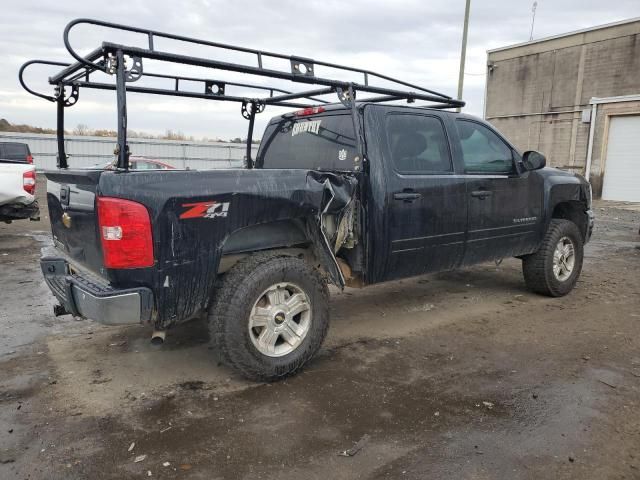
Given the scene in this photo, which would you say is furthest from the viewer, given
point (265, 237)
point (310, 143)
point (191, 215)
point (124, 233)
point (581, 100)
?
point (581, 100)

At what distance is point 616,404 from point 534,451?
3.10 ft

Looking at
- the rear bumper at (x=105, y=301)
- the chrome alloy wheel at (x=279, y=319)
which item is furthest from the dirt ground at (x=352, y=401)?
the rear bumper at (x=105, y=301)

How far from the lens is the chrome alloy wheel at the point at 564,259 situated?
5738 mm

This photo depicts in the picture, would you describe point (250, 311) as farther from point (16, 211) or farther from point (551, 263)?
point (16, 211)

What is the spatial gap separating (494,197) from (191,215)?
3.08 m

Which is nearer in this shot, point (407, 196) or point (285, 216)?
point (285, 216)

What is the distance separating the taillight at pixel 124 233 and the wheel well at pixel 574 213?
4.80 m

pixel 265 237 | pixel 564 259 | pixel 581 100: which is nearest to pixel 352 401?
pixel 265 237

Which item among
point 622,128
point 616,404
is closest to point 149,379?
point 616,404

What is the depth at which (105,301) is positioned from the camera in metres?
2.93

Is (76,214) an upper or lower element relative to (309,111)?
lower

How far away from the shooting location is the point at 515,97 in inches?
872

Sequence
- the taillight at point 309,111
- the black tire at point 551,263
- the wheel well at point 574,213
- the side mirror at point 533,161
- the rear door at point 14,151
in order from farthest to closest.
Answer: the rear door at point 14,151, the wheel well at point 574,213, the black tire at point 551,263, the side mirror at point 533,161, the taillight at point 309,111

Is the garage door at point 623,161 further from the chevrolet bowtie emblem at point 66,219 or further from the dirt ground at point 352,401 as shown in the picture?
the chevrolet bowtie emblem at point 66,219
